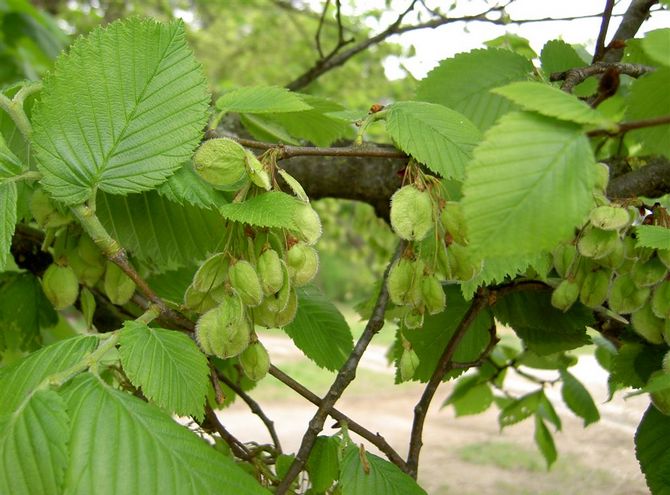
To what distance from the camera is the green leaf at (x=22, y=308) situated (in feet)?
3.82

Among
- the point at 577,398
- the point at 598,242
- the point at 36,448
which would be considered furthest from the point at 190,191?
the point at 577,398

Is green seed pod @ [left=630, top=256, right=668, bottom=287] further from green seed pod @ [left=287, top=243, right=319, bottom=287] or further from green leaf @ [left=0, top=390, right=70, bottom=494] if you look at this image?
green leaf @ [left=0, top=390, right=70, bottom=494]

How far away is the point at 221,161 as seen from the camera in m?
0.70

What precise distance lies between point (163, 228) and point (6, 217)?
27cm

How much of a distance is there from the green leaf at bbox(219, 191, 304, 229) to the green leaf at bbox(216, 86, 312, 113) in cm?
15

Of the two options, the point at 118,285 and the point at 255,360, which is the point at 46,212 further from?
the point at 255,360

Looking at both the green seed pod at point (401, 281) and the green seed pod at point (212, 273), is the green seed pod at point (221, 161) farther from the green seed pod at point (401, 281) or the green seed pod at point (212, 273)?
the green seed pod at point (401, 281)

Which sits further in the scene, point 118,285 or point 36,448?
point 118,285

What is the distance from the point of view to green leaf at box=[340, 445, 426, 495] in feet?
2.64

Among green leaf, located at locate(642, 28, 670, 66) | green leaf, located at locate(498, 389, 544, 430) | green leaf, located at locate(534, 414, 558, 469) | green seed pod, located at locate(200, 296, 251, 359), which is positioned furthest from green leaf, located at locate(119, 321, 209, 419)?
green leaf, located at locate(534, 414, 558, 469)

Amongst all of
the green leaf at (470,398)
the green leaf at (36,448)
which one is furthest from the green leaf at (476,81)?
the green leaf at (470,398)

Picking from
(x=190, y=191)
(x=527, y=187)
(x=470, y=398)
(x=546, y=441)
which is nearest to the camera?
(x=527, y=187)

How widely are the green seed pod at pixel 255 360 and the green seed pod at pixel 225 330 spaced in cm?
4

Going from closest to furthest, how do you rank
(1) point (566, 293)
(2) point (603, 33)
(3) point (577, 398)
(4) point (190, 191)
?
1. (4) point (190, 191)
2. (1) point (566, 293)
3. (2) point (603, 33)
4. (3) point (577, 398)
